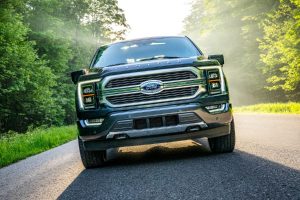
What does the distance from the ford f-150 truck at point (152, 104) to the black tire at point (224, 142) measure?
21 centimetres

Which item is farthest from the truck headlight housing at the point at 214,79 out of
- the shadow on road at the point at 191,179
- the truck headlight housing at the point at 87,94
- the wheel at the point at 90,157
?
the wheel at the point at 90,157

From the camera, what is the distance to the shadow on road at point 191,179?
411 centimetres

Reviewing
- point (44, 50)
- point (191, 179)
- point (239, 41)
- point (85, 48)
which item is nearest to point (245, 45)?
point (239, 41)

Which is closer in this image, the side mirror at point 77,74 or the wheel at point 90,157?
the wheel at point 90,157

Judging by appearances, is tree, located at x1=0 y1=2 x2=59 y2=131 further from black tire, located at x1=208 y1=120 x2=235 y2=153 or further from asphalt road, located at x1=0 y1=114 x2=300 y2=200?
black tire, located at x1=208 y1=120 x2=235 y2=153

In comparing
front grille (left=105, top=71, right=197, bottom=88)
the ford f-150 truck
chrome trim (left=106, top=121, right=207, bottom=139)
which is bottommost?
chrome trim (left=106, top=121, right=207, bottom=139)

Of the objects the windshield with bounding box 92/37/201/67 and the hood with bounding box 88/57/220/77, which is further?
the windshield with bounding box 92/37/201/67

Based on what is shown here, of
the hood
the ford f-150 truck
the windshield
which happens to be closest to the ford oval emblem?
the ford f-150 truck

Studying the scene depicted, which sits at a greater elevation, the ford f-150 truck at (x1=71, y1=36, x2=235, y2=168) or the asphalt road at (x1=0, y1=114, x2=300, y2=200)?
the ford f-150 truck at (x1=71, y1=36, x2=235, y2=168)

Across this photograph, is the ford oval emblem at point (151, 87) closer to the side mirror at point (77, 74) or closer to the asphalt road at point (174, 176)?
the asphalt road at point (174, 176)

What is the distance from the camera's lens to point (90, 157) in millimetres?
6621

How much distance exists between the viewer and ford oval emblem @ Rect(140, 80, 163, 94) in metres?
6.15

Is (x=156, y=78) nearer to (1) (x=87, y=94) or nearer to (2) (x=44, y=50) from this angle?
(1) (x=87, y=94)

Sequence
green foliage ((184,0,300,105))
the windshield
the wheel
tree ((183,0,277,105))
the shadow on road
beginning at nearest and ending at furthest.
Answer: the shadow on road < the wheel < the windshield < green foliage ((184,0,300,105)) < tree ((183,0,277,105))
